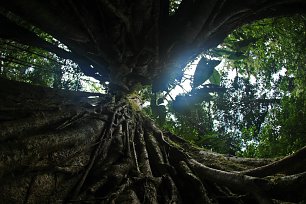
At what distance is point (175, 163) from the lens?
8.22ft

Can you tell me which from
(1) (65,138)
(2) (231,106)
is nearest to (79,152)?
(1) (65,138)

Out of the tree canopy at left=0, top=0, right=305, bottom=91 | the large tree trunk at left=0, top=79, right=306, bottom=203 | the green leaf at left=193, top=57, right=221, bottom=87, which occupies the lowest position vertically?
the large tree trunk at left=0, top=79, right=306, bottom=203

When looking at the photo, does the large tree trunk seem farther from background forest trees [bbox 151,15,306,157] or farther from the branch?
background forest trees [bbox 151,15,306,157]

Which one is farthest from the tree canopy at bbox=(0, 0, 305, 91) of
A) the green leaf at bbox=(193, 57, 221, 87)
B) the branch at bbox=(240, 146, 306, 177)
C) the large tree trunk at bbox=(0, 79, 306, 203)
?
the branch at bbox=(240, 146, 306, 177)

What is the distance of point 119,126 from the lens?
2.66 m

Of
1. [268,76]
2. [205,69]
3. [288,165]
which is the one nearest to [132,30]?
[205,69]

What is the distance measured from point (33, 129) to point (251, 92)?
788 centimetres

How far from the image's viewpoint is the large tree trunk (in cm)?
158

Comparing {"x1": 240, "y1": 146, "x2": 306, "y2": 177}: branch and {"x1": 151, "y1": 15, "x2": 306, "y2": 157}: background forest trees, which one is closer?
{"x1": 240, "y1": 146, "x2": 306, "y2": 177}: branch

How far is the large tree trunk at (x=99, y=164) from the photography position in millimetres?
1576

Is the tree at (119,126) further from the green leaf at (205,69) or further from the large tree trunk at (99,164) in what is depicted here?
the green leaf at (205,69)

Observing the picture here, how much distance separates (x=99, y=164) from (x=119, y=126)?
65 centimetres

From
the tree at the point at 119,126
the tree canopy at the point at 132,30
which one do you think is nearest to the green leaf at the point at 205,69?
the tree at the point at 119,126

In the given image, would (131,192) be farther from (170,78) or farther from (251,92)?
(251,92)
